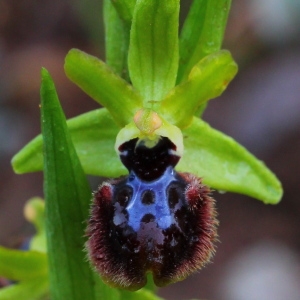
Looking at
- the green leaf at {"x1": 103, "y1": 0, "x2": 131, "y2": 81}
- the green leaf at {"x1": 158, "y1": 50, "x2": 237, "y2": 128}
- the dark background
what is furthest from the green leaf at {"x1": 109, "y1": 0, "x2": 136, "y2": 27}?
the dark background

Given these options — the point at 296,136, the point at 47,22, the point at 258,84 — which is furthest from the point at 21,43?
the point at 296,136

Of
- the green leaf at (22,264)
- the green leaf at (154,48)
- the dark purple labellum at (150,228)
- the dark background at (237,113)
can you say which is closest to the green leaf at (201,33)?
the green leaf at (154,48)

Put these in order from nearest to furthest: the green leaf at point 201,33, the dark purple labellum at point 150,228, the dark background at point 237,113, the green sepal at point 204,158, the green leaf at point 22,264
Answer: the dark purple labellum at point 150,228 → the green leaf at point 201,33 → the green sepal at point 204,158 → the green leaf at point 22,264 → the dark background at point 237,113

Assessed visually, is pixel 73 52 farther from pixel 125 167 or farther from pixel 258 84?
pixel 258 84

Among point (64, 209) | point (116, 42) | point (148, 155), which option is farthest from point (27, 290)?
point (116, 42)

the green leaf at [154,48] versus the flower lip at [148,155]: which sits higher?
the green leaf at [154,48]

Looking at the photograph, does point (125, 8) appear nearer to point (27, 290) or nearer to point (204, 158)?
point (204, 158)

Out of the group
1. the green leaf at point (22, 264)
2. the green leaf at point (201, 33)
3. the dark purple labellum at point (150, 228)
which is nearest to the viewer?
the dark purple labellum at point (150, 228)

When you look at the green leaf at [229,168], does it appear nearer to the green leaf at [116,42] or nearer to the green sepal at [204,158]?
the green sepal at [204,158]
